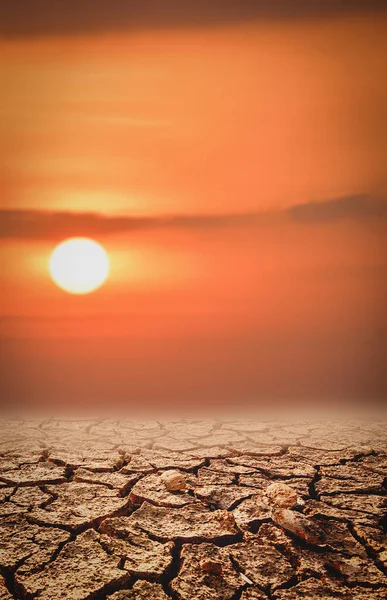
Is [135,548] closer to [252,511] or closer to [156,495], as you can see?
[156,495]

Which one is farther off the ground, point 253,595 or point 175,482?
point 175,482

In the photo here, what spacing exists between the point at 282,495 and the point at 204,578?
0.54 m

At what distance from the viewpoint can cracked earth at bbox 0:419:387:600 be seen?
4.14ft

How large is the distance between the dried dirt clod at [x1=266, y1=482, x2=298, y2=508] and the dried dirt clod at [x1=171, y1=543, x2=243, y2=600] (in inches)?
13.9

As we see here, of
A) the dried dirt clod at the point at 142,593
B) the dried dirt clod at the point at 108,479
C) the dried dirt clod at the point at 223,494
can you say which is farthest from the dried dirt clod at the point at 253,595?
the dried dirt clod at the point at 108,479

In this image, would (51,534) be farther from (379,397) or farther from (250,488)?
(379,397)

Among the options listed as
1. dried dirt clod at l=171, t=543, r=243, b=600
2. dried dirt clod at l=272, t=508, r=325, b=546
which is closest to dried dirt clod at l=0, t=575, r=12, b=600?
dried dirt clod at l=171, t=543, r=243, b=600

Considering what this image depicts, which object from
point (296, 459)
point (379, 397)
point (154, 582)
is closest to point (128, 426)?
point (296, 459)

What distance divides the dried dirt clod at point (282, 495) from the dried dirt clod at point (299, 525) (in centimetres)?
6

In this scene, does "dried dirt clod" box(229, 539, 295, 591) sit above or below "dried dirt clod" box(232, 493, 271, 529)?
below

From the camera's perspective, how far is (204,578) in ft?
4.21

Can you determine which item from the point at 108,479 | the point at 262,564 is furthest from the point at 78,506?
the point at 262,564

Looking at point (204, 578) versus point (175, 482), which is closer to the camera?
point (204, 578)

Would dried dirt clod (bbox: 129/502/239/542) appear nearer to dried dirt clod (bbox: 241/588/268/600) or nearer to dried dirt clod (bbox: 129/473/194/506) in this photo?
dried dirt clod (bbox: 129/473/194/506)
